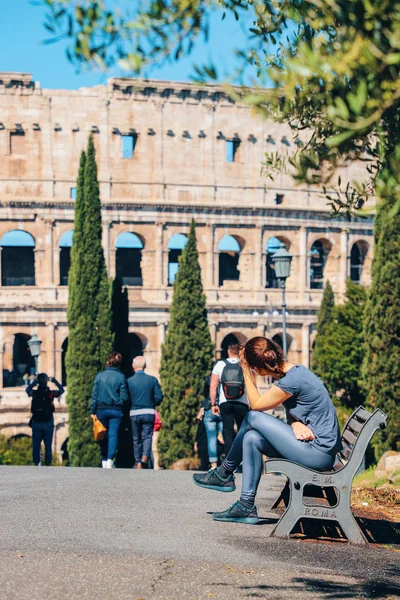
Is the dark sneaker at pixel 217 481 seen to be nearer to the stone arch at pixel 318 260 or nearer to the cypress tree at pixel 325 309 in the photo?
the cypress tree at pixel 325 309

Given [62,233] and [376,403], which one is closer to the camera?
[376,403]

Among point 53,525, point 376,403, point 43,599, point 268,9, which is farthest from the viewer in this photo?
point 376,403

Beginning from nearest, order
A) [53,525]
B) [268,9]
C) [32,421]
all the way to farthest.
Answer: [268,9]
[53,525]
[32,421]

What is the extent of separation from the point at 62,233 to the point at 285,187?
31.3 ft

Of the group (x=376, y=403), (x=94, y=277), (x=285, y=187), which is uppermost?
(x=285, y=187)

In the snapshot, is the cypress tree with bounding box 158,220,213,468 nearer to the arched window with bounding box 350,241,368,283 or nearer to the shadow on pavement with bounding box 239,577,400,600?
the arched window with bounding box 350,241,368,283

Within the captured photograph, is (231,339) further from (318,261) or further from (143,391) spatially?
(143,391)

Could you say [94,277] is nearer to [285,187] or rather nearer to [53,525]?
[285,187]

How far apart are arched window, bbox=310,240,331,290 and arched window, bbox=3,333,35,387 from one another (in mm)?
12400

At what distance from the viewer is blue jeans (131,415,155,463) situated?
14.8 m

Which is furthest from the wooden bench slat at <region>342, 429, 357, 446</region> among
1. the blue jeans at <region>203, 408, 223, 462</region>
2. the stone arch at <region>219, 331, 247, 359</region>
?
the stone arch at <region>219, 331, 247, 359</region>

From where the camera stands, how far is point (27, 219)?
42.7 metres

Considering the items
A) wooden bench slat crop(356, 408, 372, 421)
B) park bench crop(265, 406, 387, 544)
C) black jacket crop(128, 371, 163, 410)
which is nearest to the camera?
park bench crop(265, 406, 387, 544)

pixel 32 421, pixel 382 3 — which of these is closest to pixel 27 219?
pixel 32 421
